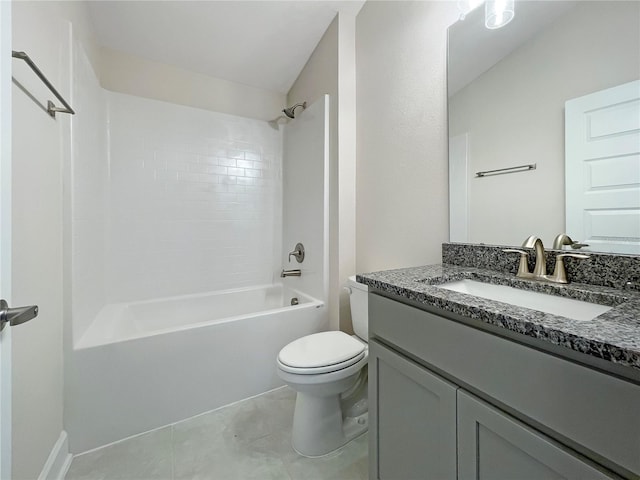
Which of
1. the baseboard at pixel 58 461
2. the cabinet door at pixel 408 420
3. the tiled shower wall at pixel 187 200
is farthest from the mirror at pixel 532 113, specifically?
the baseboard at pixel 58 461

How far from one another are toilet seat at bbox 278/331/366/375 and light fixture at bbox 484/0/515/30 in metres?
1.57

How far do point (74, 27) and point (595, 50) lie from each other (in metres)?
2.38

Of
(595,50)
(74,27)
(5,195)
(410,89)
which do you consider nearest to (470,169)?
(595,50)

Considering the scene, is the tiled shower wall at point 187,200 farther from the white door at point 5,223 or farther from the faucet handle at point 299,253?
the white door at point 5,223

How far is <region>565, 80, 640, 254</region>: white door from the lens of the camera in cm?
81

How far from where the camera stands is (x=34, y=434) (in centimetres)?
102

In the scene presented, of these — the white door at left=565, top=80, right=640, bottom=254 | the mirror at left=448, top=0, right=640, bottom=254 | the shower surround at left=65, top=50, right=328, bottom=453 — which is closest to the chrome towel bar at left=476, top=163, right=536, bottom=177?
the mirror at left=448, top=0, right=640, bottom=254

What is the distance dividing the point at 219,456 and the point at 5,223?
130 centimetres

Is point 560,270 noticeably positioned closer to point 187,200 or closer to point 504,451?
point 504,451

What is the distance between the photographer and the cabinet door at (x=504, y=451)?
0.51 metres

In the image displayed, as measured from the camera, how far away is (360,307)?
158cm

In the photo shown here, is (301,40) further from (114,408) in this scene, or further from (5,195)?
(114,408)

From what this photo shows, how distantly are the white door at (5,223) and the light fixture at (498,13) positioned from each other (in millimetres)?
1567

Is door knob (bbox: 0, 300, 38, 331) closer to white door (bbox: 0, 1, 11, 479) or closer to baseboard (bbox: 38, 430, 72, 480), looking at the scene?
white door (bbox: 0, 1, 11, 479)
